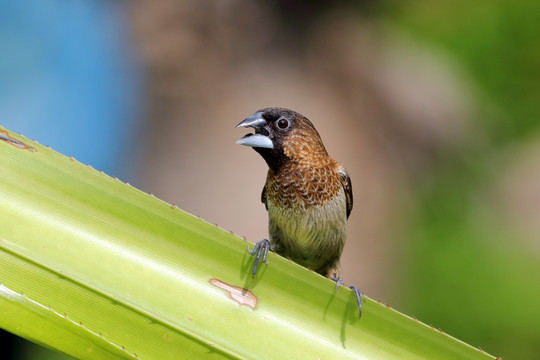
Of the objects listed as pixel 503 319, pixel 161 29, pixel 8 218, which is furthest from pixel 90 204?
pixel 161 29

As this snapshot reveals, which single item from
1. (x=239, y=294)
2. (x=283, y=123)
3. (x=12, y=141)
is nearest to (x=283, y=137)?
(x=283, y=123)

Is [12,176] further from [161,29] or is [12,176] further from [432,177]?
[432,177]

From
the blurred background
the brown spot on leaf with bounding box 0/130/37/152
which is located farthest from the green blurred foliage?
the brown spot on leaf with bounding box 0/130/37/152

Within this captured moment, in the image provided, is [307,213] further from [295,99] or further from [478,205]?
[478,205]

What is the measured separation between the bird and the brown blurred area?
2.85ft

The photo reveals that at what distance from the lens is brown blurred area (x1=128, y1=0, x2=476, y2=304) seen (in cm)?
378

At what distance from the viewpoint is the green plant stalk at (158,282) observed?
1367 mm

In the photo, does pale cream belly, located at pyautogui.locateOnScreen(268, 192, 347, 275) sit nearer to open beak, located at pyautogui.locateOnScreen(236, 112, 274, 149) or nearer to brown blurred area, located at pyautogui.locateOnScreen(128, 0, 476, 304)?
open beak, located at pyautogui.locateOnScreen(236, 112, 274, 149)

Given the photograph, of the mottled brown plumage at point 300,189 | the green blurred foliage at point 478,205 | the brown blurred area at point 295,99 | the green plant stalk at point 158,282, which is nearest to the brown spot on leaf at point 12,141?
the green plant stalk at point 158,282

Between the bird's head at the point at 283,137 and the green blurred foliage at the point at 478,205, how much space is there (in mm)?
1113

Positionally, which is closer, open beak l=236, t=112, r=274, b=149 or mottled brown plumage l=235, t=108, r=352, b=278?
open beak l=236, t=112, r=274, b=149

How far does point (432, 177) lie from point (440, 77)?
651 millimetres

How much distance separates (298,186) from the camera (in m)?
2.68

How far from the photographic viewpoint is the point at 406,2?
12.1ft
